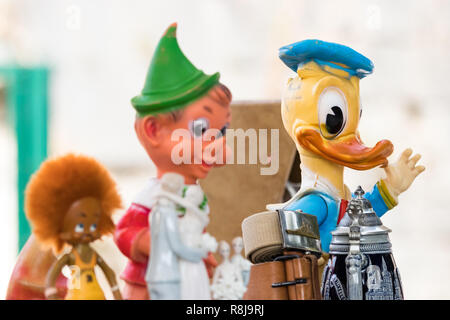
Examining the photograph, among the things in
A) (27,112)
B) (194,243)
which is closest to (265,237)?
(194,243)

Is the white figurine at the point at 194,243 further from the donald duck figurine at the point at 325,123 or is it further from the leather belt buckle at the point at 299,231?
the donald duck figurine at the point at 325,123

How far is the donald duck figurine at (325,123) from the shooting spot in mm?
1589

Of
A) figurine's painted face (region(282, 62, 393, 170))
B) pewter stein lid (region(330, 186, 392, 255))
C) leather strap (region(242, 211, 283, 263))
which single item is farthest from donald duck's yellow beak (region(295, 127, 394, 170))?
leather strap (region(242, 211, 283, 263))

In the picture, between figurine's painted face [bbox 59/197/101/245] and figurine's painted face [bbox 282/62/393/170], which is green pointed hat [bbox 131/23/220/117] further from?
figurine's painted face [bbox 282/62/393/170]

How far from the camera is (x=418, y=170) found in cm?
171

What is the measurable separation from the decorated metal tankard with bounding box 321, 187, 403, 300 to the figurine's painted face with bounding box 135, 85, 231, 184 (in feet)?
0.99

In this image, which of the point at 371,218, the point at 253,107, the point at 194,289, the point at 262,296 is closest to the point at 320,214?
the point at 371,218

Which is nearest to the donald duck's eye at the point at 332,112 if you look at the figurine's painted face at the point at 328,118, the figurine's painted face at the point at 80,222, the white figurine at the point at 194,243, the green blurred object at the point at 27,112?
the figurine's painted face at the point at 328,118

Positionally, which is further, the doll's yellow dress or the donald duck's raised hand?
the donald duck's raised hand

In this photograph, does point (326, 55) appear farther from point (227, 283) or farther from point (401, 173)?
point (227, 283)

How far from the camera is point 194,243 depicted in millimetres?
1271

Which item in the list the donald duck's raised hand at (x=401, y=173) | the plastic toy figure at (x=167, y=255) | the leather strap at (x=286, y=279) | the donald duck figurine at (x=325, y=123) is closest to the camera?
the plastic toy figure at (x=167, y=255)

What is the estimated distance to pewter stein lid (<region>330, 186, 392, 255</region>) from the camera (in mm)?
1431
